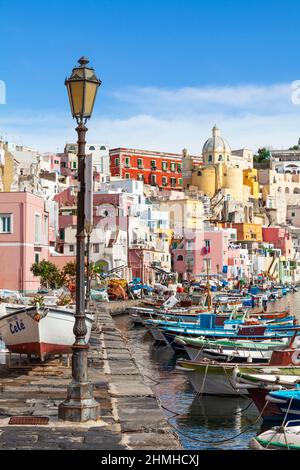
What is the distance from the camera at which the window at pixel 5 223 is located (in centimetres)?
4366

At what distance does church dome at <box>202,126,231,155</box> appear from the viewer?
444 ft

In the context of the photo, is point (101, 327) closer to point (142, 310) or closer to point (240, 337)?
point (240, 337)

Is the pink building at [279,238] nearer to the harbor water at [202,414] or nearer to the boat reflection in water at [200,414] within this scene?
the harbor water at [202,414]

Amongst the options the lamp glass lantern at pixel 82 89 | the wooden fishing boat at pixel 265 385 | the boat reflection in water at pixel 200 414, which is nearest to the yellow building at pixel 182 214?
the boat reflection in water at pixel 200 414

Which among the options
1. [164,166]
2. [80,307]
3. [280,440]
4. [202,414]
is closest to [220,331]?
[202,414]

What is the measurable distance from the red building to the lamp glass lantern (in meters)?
112

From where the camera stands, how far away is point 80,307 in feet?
35.4

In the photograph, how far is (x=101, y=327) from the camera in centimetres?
3128

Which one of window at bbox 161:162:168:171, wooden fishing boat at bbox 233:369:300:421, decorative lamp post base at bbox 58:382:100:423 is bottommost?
wooden fishing boat at bbox 233:369:300:421

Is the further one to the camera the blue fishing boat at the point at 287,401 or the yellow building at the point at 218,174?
the yellow building at the point at 218,174

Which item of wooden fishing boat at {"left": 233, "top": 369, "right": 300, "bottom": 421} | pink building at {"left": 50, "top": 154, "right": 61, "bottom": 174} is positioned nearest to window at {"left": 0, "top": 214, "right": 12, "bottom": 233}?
wooden fishing boat at {"left": 233, "top": 369, "right": 300, "bottom": 421}

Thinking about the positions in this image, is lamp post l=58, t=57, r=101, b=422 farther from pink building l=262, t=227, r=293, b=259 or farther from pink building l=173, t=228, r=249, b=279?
pink building l=262, t=227, r=293, b=259

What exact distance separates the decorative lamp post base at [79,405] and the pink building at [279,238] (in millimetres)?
114674
